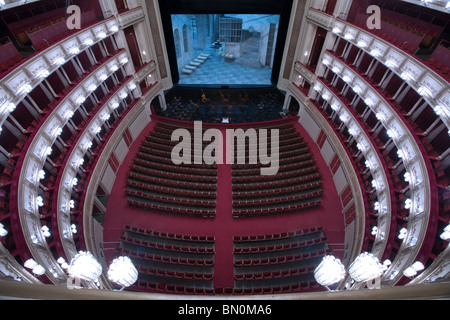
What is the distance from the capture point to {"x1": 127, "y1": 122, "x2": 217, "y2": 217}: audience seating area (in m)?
16.0

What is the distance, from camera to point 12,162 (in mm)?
9836

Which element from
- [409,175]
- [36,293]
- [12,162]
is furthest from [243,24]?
[36,293]

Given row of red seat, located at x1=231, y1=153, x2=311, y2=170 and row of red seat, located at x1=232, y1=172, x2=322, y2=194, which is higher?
row of red seat, located at x1=231, y1=153, x2=311, y2=170

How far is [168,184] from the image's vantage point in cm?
1716

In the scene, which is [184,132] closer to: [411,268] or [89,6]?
[89,6]

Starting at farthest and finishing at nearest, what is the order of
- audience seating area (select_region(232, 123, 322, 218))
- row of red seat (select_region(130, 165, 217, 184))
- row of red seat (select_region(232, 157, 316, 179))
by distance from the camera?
1. row of red seat (select_region(232, 157, 316, 179))
2. row of red seat (select_region(130, 165, 217, 184))
3. audience seating area (select_region(232, 123, 322, 218))

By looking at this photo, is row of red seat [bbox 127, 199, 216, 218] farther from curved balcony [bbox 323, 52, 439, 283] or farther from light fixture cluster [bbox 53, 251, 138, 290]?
curved balcony [bbox 323, 52, 439, 283]

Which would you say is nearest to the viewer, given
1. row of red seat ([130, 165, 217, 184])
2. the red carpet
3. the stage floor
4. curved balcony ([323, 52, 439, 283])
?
curved balcony ([323, 52, 439, 283])

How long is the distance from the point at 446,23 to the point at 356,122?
18.8 ft

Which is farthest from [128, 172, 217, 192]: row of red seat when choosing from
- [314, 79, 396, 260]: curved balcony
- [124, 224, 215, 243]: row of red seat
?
[314, 79, 396, 260]: curved balcony

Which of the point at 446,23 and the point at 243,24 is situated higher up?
the point at 243,24

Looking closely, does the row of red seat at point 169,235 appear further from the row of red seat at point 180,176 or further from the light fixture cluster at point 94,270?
the light fixture cluster at point 94,270

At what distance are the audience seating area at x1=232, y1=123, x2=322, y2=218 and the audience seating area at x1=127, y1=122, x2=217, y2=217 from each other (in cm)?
189

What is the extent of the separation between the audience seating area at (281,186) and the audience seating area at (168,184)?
189 cm
